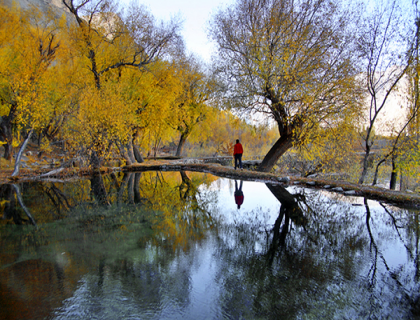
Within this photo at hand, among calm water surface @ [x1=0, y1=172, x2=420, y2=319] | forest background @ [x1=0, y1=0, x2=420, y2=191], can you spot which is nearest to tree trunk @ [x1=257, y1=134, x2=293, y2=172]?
forest background @ [x1=0, y1=0, x2=420, y2=191]

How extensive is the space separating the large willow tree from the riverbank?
262 cm

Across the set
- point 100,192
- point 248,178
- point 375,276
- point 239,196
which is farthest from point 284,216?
point 100,192

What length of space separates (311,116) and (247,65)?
4.23 m

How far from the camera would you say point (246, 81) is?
45.6ft

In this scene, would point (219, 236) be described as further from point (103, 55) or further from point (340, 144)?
point (103, 55)

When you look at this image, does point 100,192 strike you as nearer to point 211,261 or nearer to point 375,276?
point 211,261

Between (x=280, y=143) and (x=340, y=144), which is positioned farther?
(x=280, y=143)

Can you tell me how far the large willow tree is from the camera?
475 inches

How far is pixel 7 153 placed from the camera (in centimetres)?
1781

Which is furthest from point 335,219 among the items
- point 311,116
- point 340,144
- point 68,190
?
point 68,190

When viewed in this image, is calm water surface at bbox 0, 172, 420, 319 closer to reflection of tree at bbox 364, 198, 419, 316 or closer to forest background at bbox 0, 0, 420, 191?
reflection of tree at bbox 364, 198, 419, 316

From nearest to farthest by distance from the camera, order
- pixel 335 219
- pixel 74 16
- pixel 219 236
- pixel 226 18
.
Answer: pixel 219 236, pixel 335 219, pixel 226 18, pixel 74 16

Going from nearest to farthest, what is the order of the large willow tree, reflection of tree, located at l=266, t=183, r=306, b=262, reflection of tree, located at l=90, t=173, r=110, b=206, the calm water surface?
the calm water surface < reflection of tree, located at l=266, t=183, r=306, b=262 < reflection of tree, located at l=90, t=173, r=110, b=206 < the large willow tree

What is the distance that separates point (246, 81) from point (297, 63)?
2.73m
